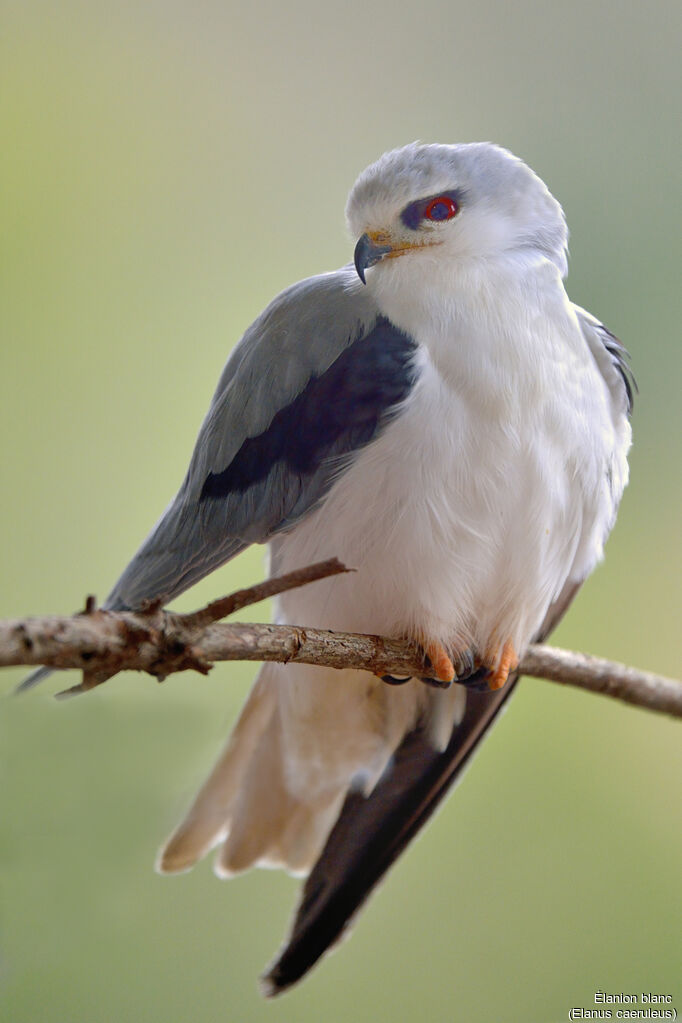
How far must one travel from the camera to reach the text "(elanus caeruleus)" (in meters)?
1.14

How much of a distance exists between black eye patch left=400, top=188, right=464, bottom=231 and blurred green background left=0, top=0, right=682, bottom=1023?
548 mm

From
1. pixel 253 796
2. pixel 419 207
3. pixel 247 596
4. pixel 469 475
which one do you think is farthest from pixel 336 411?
pixel 253 796

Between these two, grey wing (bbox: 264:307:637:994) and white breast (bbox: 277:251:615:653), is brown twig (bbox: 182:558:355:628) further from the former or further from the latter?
grey wing (bbox: 264:307:637:994)

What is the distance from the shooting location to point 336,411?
1.15 m

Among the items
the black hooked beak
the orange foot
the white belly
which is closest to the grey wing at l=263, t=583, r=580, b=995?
the orange foot

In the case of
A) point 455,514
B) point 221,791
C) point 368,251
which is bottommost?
point 221,791

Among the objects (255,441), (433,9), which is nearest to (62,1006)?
(255,441)

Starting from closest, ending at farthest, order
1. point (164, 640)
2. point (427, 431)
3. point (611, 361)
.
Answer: point (164, 640), point (427, 431), point (611, 361)

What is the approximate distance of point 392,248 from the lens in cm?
122

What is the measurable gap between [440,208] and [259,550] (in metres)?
0.88

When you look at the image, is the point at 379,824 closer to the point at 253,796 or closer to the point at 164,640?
the point at 253,796

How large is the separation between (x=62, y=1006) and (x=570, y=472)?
151 centimetres

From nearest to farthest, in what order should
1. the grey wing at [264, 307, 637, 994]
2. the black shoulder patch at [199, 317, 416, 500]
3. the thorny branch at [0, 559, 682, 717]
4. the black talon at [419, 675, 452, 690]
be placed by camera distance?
the thorny branch at [0, 559, 682, 717], the black shoulder patch at [199, 317, 416, 500], the black talon at [419, 675, 452, 690], the grey wing at [264, 307, 637, 994]

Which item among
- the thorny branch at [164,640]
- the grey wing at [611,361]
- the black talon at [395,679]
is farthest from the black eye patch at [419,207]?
the black talon at [395,679]
